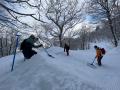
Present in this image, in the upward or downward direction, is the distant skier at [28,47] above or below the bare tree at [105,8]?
below

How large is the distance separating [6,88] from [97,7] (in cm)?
2771

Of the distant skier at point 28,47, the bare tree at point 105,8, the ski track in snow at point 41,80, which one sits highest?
the bare tree at point 105,8

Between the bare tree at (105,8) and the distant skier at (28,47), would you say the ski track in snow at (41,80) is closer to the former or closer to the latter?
the distant skier at (28,47)

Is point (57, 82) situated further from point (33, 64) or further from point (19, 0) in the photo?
point (19, 0)

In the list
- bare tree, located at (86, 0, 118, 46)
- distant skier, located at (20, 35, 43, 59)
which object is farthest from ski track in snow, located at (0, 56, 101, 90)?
bare tree, located at (86, 0, 118, 46)

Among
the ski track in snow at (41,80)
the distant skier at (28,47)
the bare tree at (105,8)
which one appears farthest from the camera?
the bare tree at (105,8)

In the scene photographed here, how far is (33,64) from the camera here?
12641mm

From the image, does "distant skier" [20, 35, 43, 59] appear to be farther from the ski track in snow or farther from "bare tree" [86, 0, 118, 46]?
"bare tree" [86, 0, 118, 46]

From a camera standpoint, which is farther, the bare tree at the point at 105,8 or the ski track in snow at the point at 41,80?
the bare tree at the point at 105,8

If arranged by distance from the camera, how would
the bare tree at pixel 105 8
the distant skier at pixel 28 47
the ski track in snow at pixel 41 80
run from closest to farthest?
1. the ski track in snow at pixel 41 80
2. the distant skier at pixel 28 47
3. the bare tree at pixel 105 8

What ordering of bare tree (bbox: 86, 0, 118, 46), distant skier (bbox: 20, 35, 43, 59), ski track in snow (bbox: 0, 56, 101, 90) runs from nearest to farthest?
ski track in snow (bbox: 0, 56, 101, 90)
distant skier (bbox: 20, 35, 43, 59)
bare tree (bbox: 86, 0, 118, 46)

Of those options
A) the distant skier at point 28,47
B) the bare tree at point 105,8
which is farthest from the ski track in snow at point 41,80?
the bare tree at point 105,8

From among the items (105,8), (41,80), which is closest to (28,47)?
(41,80)

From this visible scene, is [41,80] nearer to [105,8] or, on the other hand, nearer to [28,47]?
[28,47]
